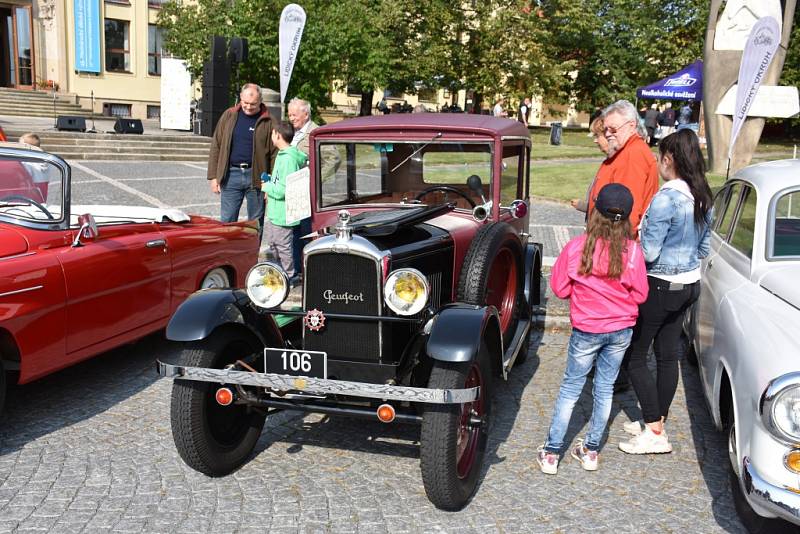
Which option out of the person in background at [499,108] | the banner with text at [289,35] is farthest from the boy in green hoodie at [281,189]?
the person in background at [499,108]

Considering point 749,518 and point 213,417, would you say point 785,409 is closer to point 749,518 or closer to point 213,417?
point 749,518

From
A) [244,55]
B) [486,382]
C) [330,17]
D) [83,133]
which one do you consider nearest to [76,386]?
[486,382]

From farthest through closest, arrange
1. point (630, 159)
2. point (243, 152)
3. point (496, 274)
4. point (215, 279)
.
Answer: point (243, 152) < point (215, 279) < point (496, 274) < point (630, 159)

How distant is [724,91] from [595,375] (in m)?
15.0

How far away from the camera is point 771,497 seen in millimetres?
2785

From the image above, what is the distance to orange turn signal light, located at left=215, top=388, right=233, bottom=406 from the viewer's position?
337 centimetres

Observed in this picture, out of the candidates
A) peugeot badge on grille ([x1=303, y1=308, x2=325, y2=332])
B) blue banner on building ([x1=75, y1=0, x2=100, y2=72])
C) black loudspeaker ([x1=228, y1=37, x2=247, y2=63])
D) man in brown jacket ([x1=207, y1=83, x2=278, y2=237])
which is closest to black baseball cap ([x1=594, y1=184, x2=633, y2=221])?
peugeot badge on grille ([x1=303, y1=308, x2=325, y2=332])

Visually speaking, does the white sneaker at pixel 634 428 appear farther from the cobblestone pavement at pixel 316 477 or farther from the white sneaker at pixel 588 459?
the white sneaker at pixel 588 459

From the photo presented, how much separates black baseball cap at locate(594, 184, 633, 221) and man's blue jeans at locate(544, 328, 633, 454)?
0.57m

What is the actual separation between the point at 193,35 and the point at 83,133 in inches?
210

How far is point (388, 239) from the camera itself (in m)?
3.71

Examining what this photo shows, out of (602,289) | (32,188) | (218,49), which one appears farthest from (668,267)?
(218,49)

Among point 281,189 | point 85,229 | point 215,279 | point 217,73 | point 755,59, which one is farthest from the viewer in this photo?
point 217,73

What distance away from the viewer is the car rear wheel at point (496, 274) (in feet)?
12.8
